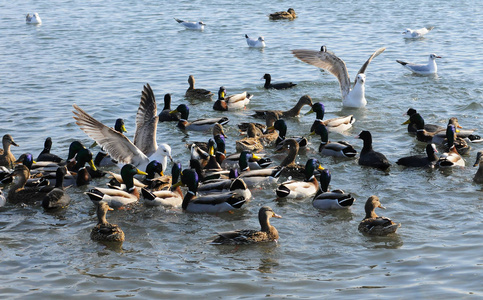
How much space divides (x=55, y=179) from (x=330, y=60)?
27.9ft

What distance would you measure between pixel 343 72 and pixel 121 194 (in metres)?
8.48

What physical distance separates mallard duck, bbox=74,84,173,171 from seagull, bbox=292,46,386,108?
5729mm

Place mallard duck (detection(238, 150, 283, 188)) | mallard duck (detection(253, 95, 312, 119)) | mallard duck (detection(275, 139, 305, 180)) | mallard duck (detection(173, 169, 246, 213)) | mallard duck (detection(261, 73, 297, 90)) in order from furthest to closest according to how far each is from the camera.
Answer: mallard duck (detection(261, 73, 297, 90)) < mallard duck (detection(253, 95, 312, 119)) < mallard duck (detection(275, 139, 305, 180)) < mallard duck (detection(238, 150, 283, 188)) < mallard duck (detection(173, 169, 246, 213))

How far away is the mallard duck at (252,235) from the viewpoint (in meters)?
9.12

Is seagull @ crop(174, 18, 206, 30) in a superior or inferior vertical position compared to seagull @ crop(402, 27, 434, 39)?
superior

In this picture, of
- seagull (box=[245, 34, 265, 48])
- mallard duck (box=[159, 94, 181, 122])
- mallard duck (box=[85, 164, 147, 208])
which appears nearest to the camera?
mallard duck (box=[85, 164, 147, 208])

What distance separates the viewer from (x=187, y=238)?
951 cm

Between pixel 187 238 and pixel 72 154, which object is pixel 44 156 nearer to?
pixel 72 154

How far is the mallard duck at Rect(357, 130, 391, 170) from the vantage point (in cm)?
1223

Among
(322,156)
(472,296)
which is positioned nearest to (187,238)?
(472,296)

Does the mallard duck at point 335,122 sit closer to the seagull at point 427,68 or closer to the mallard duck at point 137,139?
the mallard duck at point 137,139

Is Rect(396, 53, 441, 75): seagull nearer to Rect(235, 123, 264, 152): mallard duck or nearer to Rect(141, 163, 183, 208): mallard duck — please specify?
Rect(235, 123, 264, 152): mallard duck

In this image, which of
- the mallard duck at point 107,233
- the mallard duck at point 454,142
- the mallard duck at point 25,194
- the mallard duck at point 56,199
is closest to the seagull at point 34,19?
the mallard duck at point 25,194

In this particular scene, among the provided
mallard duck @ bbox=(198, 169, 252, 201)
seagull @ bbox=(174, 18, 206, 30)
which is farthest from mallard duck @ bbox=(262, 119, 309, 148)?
seagull @ bbox=(174, 18, 206, 30)
